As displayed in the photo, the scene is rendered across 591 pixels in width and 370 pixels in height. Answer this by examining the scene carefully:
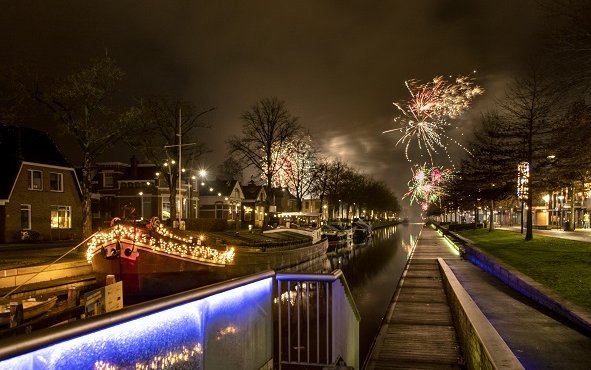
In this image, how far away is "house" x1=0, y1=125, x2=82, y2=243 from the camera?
117ft

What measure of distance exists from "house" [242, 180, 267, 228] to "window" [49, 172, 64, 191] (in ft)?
158

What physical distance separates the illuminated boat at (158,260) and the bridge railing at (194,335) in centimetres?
1577

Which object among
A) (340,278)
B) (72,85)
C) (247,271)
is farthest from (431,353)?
(72,85)

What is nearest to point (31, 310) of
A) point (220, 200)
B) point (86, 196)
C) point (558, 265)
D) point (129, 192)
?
point (558, 265)

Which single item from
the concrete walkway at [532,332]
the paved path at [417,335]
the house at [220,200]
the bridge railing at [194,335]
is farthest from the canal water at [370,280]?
the house at [220,200]

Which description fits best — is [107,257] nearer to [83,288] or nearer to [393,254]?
[83,288]

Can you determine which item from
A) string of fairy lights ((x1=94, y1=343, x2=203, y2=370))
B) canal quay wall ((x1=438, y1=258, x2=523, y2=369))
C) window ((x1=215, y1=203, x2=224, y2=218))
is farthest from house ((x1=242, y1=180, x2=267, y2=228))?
string of fairy lights ((x1=94, y1=343, x2=203, y2=370))

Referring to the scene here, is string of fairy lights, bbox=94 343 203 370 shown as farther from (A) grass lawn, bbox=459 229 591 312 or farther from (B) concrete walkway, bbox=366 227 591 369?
(A) grass lawn, bbox=459 229 591 312

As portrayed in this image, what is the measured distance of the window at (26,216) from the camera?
121ft

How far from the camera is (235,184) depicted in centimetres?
8706

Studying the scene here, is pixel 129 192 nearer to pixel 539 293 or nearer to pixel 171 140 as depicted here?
pixel 171 140

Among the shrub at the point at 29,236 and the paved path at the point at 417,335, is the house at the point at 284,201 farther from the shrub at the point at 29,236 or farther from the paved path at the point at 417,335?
the paved path at the point at 417,335

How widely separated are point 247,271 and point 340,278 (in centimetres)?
2163

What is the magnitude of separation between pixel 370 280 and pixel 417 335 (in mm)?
21897
